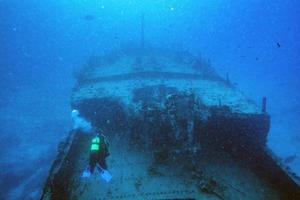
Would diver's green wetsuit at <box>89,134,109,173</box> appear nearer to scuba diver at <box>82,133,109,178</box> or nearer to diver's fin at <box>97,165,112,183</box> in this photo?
scuba diver at <box>82,133,109,178</box>

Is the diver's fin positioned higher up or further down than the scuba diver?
further down

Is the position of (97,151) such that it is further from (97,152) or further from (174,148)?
(174,148)

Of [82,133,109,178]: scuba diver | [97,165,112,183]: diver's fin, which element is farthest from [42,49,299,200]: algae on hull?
[82,133,109,178]: scuba diver

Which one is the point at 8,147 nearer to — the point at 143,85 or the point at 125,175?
the point at 143,85

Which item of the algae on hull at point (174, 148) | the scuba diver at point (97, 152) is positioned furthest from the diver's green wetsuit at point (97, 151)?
the algae on hull at point (174, 148)

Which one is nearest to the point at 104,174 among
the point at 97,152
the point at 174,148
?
the point at 97,152

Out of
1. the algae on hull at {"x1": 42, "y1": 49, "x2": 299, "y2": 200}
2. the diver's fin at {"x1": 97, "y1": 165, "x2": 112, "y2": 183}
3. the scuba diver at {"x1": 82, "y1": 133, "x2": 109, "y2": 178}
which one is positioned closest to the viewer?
the scuba diver at {"x1": 82, "y1": 133, "x2": 109, "y2": 178}

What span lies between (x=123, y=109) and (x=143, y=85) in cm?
209

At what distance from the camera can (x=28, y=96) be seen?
2980 cm

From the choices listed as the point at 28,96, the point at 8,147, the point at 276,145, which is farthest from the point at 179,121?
the point at 28,96

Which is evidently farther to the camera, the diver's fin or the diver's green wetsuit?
the diver's fin

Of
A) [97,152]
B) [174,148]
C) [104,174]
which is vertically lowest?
[104,174]

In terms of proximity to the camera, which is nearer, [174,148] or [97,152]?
[97,152]

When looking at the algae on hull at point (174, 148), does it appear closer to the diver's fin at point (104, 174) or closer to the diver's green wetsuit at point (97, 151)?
the diver's fin at point (104, 174)
